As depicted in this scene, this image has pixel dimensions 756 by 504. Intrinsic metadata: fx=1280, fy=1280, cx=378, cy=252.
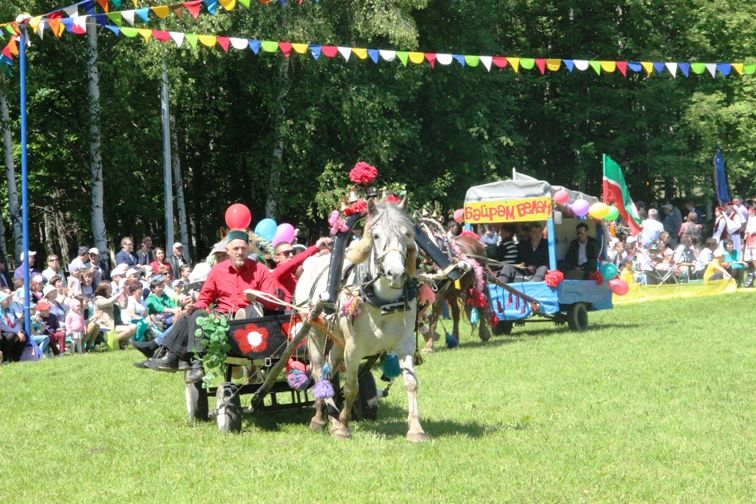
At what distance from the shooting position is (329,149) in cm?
3428

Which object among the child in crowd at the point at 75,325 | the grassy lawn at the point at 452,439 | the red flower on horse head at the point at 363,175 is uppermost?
the red flower on horse head at the point at 363,175

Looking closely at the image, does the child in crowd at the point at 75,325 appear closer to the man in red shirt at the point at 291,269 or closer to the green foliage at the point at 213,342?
the man in red shirt at the point at 291,269

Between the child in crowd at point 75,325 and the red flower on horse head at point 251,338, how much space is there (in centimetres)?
1001

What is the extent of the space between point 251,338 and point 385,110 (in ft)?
80.1

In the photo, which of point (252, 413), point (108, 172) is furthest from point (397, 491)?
point (108, 172)

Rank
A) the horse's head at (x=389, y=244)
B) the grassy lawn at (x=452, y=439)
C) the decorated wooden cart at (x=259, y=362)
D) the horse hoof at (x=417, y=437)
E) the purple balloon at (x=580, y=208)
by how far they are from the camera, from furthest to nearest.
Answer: the purple balloon at (x=580, y=208), the decorated wooden cart at (x=259, y=362), the horse hoof at (x=417, y=437), the horse's head at (x=389, y=244), the grassy lawn at (x=452, y=439)

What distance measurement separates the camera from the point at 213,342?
10.5 meters

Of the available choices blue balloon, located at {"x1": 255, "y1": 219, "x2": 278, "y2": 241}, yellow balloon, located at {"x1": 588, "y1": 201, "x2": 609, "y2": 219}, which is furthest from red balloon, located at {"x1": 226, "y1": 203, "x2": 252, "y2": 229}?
yellow balloon, located at {"x1": 588, "y1": 201, "x2": 609, "y2": 219}

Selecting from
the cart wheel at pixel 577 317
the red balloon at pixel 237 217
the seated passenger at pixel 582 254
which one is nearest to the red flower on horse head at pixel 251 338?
the red balloon at pixel 237 217

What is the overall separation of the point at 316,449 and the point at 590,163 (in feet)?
114

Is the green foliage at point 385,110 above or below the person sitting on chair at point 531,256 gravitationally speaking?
above

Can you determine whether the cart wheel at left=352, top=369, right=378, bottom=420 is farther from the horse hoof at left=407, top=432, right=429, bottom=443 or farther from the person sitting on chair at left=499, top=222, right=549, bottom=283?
the person sitting on chair at left=499, top=222, right=549, bottom=283

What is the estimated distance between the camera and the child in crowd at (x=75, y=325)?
20.2m

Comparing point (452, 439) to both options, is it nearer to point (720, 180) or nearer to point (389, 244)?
point (389, 244)
